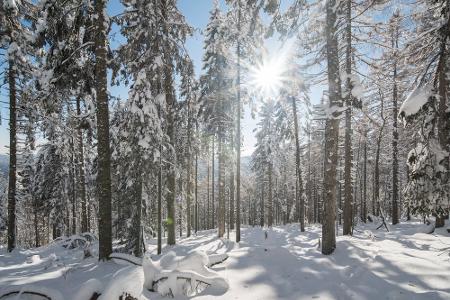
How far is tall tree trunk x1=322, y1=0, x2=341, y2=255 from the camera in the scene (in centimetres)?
941

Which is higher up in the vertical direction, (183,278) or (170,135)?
(170,135)

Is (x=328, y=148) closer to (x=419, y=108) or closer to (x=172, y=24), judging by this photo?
(x=419, y=108)

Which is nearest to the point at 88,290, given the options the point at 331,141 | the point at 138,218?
the point at 331,141

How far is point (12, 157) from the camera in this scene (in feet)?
48.9

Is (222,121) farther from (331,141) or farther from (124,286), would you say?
(124,286)

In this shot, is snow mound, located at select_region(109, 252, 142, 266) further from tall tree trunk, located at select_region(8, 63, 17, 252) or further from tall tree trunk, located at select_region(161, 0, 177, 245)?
tall tree trunk, located at select_region(8, 63, 17, 252)

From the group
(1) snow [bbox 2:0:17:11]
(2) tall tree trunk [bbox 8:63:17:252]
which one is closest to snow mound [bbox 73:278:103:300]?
(2) tall tree trunk [bbox 8:63:17:252]

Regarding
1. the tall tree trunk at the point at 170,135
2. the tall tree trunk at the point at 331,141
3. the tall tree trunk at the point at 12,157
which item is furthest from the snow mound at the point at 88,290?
the tall tree trunk at the point at 12,157

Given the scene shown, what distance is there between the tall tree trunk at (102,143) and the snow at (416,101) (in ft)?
27.1

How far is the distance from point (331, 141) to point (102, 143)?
6.83m

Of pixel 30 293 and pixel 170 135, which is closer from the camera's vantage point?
pixel 30 293

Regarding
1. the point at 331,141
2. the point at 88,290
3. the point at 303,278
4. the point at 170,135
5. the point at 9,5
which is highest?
the point at 9,5

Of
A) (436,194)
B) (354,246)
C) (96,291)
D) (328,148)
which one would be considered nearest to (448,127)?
(436,194)

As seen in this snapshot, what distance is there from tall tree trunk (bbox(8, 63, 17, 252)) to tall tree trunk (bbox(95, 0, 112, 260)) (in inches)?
332
